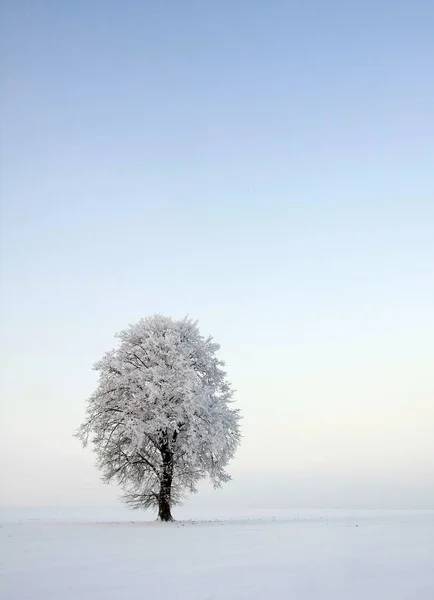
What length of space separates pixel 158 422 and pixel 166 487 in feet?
14.3

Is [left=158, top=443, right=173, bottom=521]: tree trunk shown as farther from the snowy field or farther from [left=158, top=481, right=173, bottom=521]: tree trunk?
the snowy field

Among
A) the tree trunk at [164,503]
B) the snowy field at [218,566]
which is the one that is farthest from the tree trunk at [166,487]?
the snowy field at [218,566]

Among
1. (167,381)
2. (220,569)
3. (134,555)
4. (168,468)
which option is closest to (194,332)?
(167,381)

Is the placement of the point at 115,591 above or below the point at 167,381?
below

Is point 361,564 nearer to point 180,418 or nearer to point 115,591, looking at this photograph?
point 115,591

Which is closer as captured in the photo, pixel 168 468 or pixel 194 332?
pixel 168 468

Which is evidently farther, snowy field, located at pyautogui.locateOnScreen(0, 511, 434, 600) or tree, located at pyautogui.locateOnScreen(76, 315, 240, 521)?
tree, located at pyautogui.locateOnScreen(76, 315, 240, 521)

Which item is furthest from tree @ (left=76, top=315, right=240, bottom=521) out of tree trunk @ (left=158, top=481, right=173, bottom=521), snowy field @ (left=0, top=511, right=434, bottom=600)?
snowy field @ (left=0, top=511, right=434, bottom=600)

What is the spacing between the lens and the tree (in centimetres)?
3381

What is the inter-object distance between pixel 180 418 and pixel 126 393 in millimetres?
4374

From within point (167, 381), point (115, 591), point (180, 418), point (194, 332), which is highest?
point (194, 332)

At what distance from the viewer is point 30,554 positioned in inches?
650

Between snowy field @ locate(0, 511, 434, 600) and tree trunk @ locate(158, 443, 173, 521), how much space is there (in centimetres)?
1163

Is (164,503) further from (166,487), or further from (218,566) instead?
(218,566)
